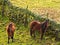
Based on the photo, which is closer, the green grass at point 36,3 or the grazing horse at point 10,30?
the grazing horse at point 10,30

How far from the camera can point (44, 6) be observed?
1324 cm

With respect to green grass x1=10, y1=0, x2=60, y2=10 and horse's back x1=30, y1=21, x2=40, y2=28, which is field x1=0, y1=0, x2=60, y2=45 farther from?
horse's back x1=30, y1=21, x2=40, y2=28

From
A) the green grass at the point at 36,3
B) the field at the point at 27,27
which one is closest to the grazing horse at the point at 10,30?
the field at the point at 27,27

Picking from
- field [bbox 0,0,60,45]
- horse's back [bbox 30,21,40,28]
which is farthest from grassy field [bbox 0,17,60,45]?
horse's back [bbox 30,21,40,28]

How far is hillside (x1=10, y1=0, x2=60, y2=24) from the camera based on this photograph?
12000mm

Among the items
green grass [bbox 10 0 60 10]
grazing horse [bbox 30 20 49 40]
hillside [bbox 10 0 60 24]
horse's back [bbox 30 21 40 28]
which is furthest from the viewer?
green grass [bbox 10 0 60 10]

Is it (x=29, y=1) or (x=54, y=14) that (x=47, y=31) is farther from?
(x=29, y=1)

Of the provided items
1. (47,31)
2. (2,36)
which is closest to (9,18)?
(2,36)

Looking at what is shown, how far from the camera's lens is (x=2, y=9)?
12.8 m

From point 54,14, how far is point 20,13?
1.60 meters

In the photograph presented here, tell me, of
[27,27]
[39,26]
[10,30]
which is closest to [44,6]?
[27,27]

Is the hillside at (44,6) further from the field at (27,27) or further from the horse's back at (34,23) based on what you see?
the horse's back at (34,23)

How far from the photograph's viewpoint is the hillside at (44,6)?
12.0 metres

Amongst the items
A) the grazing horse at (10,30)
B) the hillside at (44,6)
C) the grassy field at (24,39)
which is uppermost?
the hillside at (44,6)
